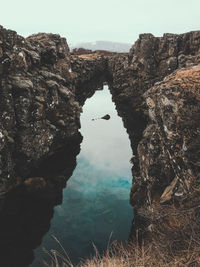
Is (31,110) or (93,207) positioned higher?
(31,110)

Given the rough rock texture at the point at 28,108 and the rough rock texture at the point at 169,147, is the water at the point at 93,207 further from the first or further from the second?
→ the rough rock texture at the point at 28,108

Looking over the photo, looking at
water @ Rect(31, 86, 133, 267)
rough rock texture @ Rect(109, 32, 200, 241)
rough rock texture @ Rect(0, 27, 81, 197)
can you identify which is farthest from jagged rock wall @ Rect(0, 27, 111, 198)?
rough rock texture @ Rect(109, 32, 200, 241)

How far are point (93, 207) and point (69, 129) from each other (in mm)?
9276

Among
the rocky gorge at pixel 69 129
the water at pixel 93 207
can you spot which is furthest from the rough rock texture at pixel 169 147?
the water at pixel 93 207

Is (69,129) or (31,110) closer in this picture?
(31,110)

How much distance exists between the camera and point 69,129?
23.0 meters

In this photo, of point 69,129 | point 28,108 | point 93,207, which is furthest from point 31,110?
point 93,207

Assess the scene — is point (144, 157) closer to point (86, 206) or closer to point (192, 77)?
point (192, 77)

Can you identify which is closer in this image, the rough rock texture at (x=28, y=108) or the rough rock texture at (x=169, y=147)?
the rough rock texture at (x=169, y=147)

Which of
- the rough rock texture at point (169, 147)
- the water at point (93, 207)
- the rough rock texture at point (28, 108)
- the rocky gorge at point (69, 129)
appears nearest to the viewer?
the rough rock texture at point (169, 147)

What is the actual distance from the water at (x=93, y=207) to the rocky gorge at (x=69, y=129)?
2.14 metres

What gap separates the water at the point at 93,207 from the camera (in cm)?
1600

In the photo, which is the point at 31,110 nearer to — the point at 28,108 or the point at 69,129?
the point at 28,108

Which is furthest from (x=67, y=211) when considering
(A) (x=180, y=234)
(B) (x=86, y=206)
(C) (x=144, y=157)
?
(A) (x=180, y=234)
